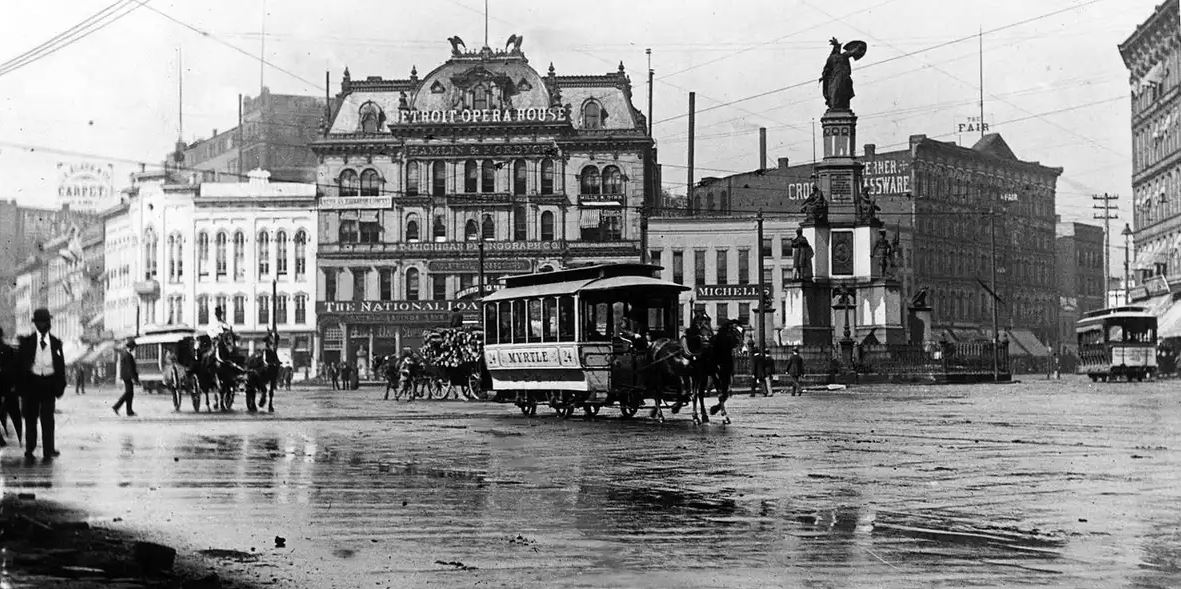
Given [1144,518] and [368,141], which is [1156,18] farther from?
[1144,518]

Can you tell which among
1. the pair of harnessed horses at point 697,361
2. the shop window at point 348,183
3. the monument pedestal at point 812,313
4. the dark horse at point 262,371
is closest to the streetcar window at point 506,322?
the pair of harnessed horses at point 697,361

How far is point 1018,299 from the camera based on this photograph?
104 metres

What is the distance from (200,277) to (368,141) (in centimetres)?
1379

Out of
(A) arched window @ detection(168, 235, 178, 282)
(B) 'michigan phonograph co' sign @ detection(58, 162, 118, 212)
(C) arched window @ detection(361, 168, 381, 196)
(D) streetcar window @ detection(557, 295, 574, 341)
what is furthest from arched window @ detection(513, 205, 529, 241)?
(B) 'michigan phonograph co' sign @ detection(58, 162, 118, 212)

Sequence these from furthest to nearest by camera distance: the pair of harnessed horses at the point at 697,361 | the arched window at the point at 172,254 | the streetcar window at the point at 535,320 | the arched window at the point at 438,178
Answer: the arched window at the point at 172,254
the arched window at the point at 438,178
the streetcar window at the point at 535,320
the pair of harnessed horses at the point at 697,361

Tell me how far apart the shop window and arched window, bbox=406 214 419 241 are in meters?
3.59

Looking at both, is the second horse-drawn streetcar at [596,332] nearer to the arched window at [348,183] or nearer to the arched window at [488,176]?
the arched window at [488,176]

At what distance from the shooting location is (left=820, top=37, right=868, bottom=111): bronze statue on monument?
183ft

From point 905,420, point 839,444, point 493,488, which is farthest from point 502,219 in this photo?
point 493,488

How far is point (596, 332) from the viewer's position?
27.0 metres

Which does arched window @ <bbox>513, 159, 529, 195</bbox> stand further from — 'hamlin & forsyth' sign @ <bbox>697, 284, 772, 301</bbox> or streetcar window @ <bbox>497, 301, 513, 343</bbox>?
streetcar window @ <bbox>497, 301, 513, 343</bbox>

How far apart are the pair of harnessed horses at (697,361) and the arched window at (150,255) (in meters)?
67.4

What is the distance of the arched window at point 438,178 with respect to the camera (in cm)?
8600

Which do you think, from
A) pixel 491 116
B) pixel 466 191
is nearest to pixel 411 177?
pixel 466 191
